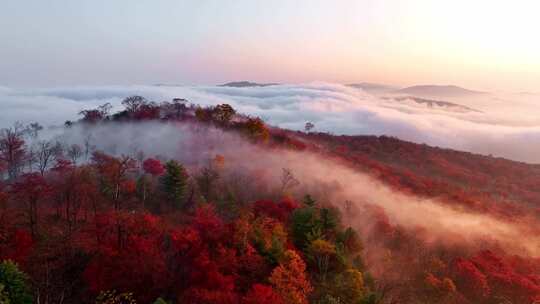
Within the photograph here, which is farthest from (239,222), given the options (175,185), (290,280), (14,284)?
(175,185)

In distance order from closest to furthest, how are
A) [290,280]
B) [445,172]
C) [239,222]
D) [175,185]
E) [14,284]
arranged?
[14,284] → [290,280] → [239,222] → [175,185] → [445,172]

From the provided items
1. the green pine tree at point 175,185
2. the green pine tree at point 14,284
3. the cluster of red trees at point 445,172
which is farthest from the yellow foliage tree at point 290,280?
the cluster of red trees at point 445,172

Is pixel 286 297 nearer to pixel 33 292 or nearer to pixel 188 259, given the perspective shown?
pixel 188 259

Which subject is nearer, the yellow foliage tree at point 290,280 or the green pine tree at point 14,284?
the green pine tree at point 14,284

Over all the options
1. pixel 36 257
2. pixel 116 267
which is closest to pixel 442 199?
pixel 116 267

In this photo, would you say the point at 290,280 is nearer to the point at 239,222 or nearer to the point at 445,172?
the point at 239,222

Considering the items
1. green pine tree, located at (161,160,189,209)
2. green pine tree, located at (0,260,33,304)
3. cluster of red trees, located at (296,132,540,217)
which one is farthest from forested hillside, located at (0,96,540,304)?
Result: cluster of red trees, located at (296,132,540,217)

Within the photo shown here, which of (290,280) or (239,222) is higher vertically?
(239,222)

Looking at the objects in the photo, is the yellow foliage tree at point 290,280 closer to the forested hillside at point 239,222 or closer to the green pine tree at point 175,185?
the forested hillside at point 239,222
